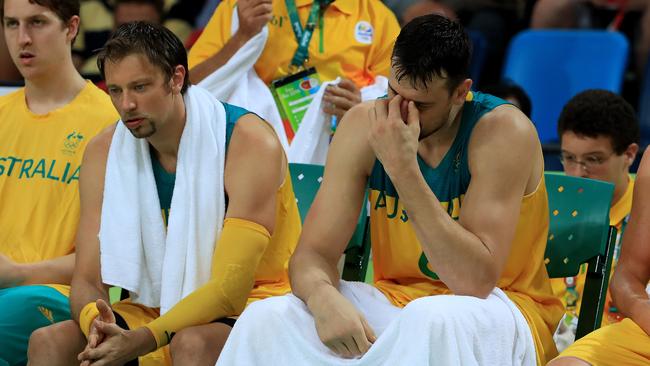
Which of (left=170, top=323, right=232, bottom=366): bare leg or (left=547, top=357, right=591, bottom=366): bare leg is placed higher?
(left=547, top=357, right=591, bottom=366): bare leg

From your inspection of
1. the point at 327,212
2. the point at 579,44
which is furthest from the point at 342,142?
the point at 579,44

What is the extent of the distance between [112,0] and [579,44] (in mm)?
2767

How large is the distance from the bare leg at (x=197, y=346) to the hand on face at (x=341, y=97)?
1701mm

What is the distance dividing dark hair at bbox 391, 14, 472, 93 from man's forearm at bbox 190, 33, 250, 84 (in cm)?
189

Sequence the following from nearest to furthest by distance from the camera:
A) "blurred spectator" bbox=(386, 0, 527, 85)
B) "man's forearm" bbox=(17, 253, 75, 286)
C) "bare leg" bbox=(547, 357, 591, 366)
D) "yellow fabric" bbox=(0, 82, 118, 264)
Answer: "bare leg" bbox=(547, 357, 591, 366) → "man's forearm" bbox=(17, 253, 75, 286) → "yellow fabric" bbox=(0, 82, 118, 264) → "blurred spectator" bbox=(386, 0, 527, 85)

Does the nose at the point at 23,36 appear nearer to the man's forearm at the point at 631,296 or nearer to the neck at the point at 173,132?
the neck at the point at 173,132

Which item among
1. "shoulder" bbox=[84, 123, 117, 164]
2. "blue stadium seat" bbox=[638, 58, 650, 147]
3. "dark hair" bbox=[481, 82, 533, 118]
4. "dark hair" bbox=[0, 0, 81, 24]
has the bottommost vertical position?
"blue stadium seat" bbox=[638, 58, 650, 147]

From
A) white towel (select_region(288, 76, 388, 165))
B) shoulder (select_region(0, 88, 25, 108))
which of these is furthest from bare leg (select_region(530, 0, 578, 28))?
shoulder (select_region(0, 88, 25, 108))

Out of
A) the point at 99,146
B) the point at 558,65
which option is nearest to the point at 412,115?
the point at 99,146

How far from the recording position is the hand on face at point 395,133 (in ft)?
11.4

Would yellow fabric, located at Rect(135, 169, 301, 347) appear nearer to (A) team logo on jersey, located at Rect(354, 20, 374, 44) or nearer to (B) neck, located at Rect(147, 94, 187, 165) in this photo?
(B) neck, located at Rect(147, 94, 187, 165)

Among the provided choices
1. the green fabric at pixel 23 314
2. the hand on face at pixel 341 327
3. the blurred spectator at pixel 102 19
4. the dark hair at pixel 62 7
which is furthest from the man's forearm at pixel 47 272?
the blurred spectator at pixel 102 19

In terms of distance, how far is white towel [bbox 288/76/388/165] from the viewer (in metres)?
5.18

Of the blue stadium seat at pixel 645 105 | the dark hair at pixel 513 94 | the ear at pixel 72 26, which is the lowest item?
the blue stadium seat at pixel 645 105
